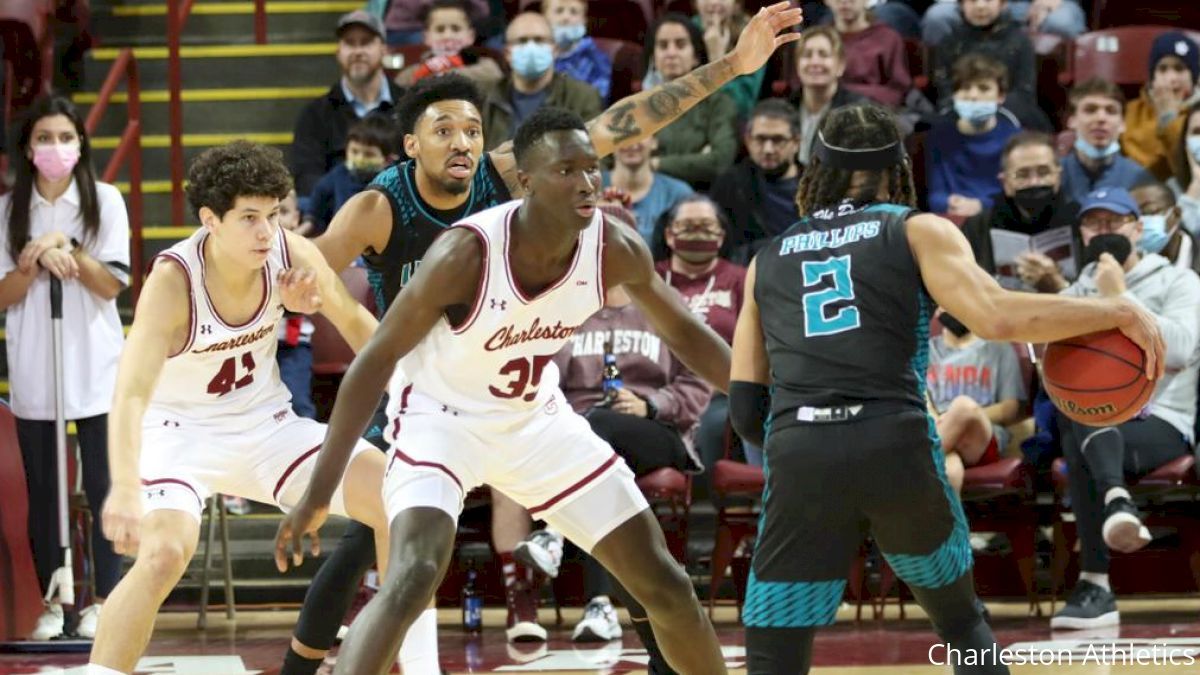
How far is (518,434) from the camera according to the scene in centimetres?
473

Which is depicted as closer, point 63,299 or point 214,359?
point 214,359

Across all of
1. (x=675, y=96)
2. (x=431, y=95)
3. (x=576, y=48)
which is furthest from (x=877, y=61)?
(x=431, y=95)

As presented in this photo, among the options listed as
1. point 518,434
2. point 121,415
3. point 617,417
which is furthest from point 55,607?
point 518,434

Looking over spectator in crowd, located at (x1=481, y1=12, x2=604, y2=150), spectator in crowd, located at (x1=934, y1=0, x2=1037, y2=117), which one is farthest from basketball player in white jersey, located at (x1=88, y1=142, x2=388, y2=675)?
spectator in crowd, located at (x1=934, y1=0, x2=1037, y2=117)

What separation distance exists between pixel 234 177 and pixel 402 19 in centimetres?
633

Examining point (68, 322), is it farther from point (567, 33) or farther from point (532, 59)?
point (567, 33)

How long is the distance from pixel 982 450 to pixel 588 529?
3788mm

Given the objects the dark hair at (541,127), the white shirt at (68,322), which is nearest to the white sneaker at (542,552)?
the white shirt at (68,322)

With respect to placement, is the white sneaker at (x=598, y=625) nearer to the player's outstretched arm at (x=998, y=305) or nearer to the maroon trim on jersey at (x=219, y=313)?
the maroon trim on jersey at (x=219, y=313)

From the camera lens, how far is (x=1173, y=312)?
313 inches

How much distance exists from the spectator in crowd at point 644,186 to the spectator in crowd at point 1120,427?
2.14 meters

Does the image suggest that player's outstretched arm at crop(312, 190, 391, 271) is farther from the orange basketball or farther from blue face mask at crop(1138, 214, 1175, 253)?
blue face mask at crop(1138, 214, 1175, 253)

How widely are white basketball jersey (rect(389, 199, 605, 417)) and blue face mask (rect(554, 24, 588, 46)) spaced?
5971 mm

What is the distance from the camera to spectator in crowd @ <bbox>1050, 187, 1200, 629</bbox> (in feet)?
24.7
